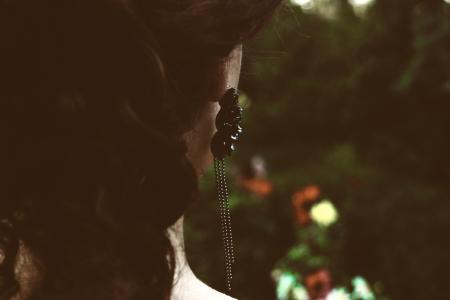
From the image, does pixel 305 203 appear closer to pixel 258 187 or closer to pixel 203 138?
pixel 258 187

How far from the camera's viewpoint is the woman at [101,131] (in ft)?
3.28

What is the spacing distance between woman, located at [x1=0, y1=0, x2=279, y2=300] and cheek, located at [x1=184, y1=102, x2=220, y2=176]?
0.17 m

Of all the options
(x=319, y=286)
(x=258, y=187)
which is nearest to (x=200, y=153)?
(x=319, y=286)

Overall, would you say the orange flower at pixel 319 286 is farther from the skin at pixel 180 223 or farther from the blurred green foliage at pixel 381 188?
the skin at pixel 180 223

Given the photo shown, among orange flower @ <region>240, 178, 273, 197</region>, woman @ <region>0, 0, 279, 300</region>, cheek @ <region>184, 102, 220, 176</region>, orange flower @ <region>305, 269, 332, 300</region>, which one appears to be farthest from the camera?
orange flower @ <region>240, 178, 273, 197</region>

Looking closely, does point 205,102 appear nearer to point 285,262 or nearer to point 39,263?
point 39,263

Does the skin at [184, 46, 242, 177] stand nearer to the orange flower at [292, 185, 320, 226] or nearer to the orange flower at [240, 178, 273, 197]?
the orange flower at [292, 185, 320, 226]

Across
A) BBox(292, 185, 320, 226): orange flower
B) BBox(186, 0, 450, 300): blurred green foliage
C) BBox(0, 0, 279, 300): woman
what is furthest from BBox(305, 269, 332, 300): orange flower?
BBox(0, 0, 279, 300): woman

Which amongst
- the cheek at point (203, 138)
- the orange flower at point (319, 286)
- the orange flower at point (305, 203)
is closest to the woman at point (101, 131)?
the cheek at point (203, 138)

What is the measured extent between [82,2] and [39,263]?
467mm

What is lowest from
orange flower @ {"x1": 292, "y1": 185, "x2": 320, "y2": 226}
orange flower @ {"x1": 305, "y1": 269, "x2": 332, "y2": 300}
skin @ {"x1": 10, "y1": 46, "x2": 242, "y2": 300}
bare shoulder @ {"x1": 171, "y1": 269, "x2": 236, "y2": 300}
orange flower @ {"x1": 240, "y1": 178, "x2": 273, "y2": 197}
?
orange flower @ {"x1": 240, "y1": 178, "x2": 273, "y2": 197}

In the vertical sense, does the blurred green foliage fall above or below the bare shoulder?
below

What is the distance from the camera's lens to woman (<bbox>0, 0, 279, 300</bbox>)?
3.28 feet

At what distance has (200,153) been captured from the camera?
4.51ft
